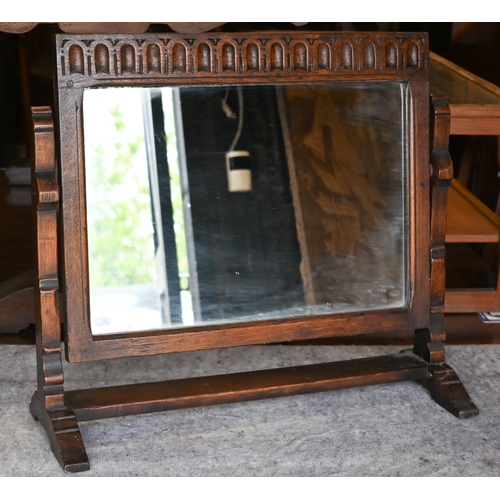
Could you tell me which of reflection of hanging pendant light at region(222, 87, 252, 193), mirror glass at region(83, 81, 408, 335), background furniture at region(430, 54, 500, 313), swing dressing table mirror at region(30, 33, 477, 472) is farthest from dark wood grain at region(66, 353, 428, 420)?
background furniture at region(430, 54, 500, 313)

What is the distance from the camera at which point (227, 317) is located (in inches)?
49.8

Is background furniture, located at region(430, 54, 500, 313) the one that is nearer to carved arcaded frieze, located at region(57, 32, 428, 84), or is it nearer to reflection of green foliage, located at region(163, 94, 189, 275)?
carved arcaded frieze, located at region(57, 32, 428, 84)

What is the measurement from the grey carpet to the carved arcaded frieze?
60cm

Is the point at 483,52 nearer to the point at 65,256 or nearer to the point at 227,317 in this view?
the point at 227,317

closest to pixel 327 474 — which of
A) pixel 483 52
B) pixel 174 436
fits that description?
pixel 174 436

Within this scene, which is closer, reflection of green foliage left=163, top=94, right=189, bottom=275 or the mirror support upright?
the mirror support upright

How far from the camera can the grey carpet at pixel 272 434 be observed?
1160mm

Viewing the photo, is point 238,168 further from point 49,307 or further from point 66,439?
point 66,439

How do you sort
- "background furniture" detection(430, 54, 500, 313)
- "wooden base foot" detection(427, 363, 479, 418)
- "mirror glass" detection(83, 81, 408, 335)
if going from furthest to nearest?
"background furniture" detection(430, 54, 500, 313) < "wooden base foot" detection(427, 363, 479, 418) < "mirror glass" detection(83, 81, 408, 335)

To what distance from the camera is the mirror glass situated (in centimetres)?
121

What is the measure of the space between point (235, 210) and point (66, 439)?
474 millimetres

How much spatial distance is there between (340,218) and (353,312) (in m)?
0.18

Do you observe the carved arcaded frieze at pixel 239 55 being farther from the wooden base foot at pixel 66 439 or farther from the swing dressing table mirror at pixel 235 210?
the wooden base foot at pixel 66 439

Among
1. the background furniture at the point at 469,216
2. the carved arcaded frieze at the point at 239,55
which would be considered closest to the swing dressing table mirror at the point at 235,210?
the carved arcaded frieze at the point at 239,55
